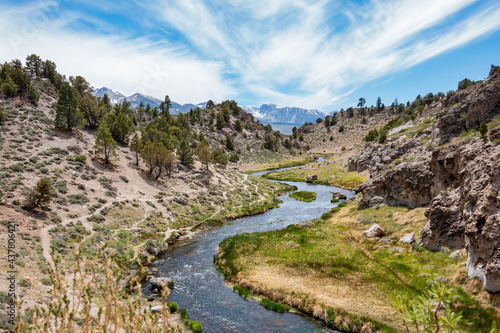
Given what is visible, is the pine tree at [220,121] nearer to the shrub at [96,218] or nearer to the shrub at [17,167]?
the shrub at [17,167]

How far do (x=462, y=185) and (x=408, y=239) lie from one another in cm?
905

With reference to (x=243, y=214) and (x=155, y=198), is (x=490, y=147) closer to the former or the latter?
(x=243, y=214)

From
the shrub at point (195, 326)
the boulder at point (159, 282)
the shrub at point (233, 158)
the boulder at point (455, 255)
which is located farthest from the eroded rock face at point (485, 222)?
the shrub at point (233, 158)

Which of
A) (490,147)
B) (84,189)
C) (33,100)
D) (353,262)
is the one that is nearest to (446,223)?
(490,147)

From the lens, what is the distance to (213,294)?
28.1 metres

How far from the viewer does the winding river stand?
22.8 m

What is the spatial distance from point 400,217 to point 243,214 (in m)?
31.1

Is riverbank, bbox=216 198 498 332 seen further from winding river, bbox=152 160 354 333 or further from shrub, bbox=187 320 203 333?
shrub, bbox=187 320 203 333

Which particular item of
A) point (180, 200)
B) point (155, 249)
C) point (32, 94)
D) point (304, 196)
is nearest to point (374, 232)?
point (155, 249)

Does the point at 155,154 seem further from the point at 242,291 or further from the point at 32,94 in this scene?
the point at 242,291

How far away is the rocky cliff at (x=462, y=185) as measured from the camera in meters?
22.4

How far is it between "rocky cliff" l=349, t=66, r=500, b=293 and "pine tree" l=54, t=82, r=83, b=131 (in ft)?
220

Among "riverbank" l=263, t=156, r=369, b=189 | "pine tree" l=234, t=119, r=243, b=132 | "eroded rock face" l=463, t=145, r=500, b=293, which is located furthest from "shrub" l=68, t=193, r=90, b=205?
"pine tree" l=234, t=119, r=243, b=132

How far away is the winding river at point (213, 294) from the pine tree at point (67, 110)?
1681 inches
